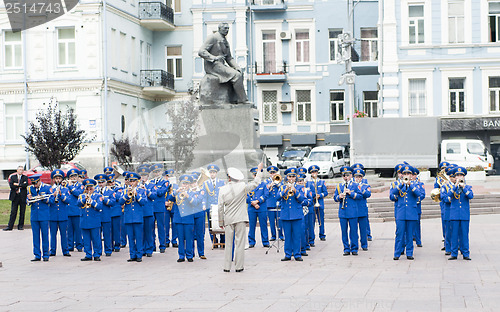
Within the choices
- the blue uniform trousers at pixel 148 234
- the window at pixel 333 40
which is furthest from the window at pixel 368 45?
the blue uniform trousers at pixel 148 234

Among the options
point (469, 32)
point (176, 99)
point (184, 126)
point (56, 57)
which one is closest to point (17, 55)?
point (56, 57)

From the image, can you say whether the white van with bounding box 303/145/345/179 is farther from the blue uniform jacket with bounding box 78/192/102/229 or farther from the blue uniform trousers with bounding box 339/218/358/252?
the blue uniform jacket with bounding box 78/192/102/229

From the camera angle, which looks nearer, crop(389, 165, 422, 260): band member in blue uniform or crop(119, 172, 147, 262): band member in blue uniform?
crop(389, 165, 422, 260): band member in blue uniform

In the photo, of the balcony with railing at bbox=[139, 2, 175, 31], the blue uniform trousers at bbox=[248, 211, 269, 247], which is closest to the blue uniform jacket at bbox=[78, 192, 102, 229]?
the blue uniform trousers at bbox=[248, 211, 269, 247]

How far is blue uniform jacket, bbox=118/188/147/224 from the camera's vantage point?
51.3 ft

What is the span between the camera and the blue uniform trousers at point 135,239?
609 inches

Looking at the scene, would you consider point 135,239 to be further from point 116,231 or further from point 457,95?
point 457,95

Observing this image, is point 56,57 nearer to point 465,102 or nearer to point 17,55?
point 17,55

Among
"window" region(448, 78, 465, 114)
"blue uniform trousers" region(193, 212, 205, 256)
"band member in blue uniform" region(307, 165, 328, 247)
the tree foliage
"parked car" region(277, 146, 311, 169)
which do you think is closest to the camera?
"blue uniform trousers" region(193, 212, 205, 256)

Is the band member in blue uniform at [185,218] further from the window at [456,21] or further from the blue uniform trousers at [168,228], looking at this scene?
the window at [456,21]

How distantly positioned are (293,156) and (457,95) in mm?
9033

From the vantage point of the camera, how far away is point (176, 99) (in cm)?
4594

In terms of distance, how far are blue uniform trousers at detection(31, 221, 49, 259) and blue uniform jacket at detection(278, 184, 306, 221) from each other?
15.6 ft

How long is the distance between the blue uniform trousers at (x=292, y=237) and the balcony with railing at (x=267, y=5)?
112 feet
